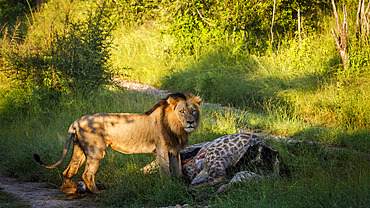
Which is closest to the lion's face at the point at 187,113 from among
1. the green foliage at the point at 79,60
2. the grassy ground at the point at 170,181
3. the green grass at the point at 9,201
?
the grassy ground at the point at 170,181

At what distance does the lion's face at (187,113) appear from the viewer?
4.64 m

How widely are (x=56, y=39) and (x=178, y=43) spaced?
4973 mm

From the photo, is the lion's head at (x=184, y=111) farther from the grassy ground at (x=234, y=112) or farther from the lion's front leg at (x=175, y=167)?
the grassy ground at (x=234, y=112)

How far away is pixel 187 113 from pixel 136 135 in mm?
757

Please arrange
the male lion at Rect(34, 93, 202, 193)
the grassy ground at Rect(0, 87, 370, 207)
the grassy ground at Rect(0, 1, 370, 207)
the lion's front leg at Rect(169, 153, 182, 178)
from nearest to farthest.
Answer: the grassy ground at Rect(0, 87, 370, 207), the grassy ground at Rect(0, 1, 370, 207), the male lion at Rect(34, 93, 202, 193), the lion's front leg at Rect(169, 153, 182, 178)

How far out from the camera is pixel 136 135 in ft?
16.0

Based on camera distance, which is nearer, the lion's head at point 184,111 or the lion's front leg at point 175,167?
the lion's head at point 184,111

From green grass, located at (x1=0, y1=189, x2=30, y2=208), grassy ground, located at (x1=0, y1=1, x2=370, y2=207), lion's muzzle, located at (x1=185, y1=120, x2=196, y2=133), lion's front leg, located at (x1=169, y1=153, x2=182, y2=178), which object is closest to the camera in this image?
green grass, located at (x1=0, y1=189, x2=30, y2=208)

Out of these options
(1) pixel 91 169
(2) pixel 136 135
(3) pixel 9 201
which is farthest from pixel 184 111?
(3) pixel 9 201

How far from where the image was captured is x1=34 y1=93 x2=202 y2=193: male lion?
4.77m

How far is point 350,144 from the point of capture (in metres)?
6.42

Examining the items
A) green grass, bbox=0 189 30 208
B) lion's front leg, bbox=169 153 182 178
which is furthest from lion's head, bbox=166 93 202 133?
green grass, bbox=0 189 30 208

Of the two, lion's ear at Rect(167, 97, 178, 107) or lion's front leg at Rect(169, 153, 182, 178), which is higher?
lion's ear at Rect(167, 97, 178, 107)

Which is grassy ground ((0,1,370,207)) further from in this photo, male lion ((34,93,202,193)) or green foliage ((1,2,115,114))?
male lion ((34,93,202,193))
